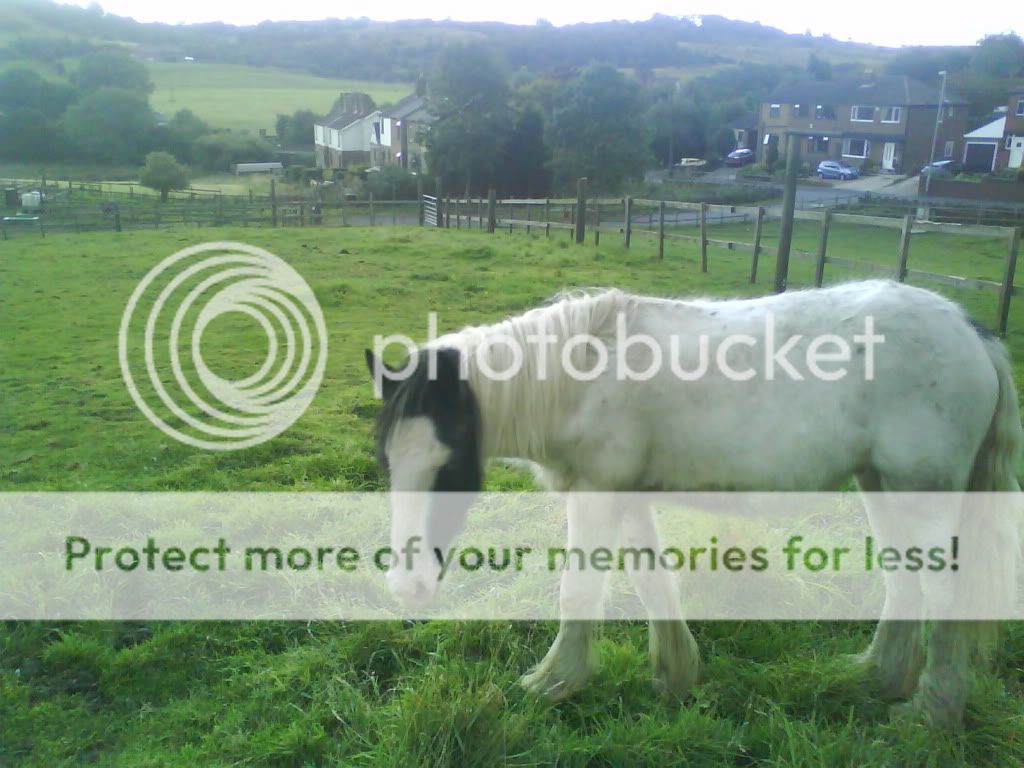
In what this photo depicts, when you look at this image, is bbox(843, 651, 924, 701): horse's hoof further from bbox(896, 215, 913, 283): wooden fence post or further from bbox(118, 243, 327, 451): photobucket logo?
bbox(896, 215, 913, 283): wooden fence post

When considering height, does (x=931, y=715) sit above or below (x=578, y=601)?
below

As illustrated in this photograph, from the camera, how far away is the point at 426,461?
218cm

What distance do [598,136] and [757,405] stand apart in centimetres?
2573

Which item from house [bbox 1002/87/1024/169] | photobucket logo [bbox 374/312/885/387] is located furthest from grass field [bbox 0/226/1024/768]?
house [bbox 1002/87/1024/169]

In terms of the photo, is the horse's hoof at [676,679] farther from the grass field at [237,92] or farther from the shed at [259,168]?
Result: the shed at [259,168]

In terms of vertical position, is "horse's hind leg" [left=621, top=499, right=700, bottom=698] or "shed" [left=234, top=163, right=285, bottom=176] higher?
"shed" [left=234, top=163, right=285, bottom=176]

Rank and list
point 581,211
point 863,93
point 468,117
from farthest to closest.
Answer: point 863,93
point 468,117
point 581,211

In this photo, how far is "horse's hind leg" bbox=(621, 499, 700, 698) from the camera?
2686 millimetres

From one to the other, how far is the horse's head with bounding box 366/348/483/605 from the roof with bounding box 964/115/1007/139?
1362 inches

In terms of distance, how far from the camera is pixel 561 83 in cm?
2797

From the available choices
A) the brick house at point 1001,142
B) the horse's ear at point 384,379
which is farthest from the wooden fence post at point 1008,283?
the brick house at point 1001,142

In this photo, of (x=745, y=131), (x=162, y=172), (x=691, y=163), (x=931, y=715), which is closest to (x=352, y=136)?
(x=162, y=172)

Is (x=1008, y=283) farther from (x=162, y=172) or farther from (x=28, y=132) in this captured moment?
(x=28, y=132)

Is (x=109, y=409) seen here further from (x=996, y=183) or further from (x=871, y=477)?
(x=996, y=183)
